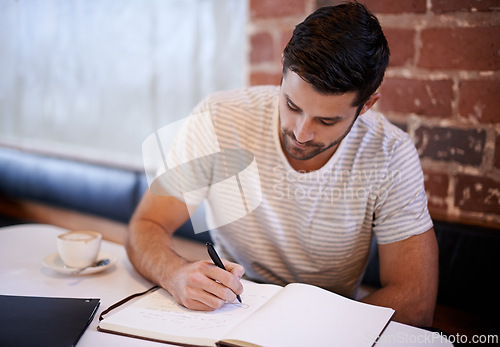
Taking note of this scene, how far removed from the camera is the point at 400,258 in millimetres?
1170

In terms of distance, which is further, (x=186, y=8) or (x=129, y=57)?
(x=129, y=57)

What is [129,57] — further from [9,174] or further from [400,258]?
[400,258]

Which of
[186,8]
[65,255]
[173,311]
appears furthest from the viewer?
[186,8]

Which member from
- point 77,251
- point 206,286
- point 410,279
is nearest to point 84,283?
point 77,251

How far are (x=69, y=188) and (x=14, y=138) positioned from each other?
0.64 m

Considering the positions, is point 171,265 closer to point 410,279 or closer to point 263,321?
point 263,321

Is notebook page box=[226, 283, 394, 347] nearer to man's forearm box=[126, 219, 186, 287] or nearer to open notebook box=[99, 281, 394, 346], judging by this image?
open notebook box=[99, 281, 394, 346]

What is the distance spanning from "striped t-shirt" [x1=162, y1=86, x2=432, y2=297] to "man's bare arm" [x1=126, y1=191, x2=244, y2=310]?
13cm

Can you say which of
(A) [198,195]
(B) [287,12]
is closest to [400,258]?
(A) [198,195]

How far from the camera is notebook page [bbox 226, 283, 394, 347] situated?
0.81 m

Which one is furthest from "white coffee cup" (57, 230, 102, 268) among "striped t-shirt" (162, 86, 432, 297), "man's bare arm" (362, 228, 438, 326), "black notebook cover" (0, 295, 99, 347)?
"man's bare arm" (362, 228, 438, 326)

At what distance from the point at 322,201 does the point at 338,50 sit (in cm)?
37

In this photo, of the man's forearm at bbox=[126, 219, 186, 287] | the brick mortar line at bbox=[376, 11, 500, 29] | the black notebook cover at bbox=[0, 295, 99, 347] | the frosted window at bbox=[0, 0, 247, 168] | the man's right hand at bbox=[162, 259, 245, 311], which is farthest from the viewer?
the frosted window at bbox=[0, 0, 247, 168]

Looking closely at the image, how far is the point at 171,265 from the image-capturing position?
1.05 metres
